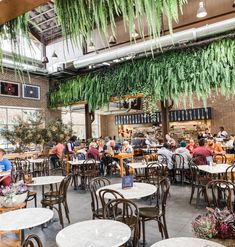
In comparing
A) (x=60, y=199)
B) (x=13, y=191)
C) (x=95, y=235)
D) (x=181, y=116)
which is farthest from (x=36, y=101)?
(x=95, y=235)

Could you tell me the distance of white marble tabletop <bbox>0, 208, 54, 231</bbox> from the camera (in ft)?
8.24

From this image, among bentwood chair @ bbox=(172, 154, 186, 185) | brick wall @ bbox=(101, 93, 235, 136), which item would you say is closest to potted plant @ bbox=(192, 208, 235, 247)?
bentwood chair @ bbox=(172, 154, 186, 185)

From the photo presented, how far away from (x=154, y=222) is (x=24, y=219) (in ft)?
7.98

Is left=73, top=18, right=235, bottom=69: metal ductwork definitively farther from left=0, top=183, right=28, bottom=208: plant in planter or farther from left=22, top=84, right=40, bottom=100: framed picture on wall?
left=22, top=84, right=40, bottom=100: framed picture on wall

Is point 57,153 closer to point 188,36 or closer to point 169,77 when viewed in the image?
point 169,77

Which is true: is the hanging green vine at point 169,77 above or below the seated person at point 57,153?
above

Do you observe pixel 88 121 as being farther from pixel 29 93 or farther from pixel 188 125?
pixel 188 125

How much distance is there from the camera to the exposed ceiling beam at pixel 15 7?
1.44 m

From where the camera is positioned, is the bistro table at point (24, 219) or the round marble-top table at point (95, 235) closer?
the round marble-top table at point (95, 235)

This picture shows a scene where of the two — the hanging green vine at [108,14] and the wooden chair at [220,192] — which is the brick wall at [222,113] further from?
the hanging green vine at [108,14]

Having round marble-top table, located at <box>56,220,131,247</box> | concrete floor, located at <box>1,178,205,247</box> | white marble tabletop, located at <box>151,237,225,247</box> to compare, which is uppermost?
white marble tabletop, located at <box>151,237,225,247</box>

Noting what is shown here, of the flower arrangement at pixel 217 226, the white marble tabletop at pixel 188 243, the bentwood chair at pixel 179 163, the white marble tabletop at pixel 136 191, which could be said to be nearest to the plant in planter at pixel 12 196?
the white marble tabletop at pixel 136 191

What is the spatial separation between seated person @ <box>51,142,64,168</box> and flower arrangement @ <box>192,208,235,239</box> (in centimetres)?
785

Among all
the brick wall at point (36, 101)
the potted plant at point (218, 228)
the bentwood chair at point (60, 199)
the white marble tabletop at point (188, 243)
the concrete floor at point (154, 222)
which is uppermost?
the brick wall at point (36, 101)
